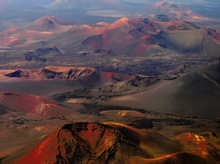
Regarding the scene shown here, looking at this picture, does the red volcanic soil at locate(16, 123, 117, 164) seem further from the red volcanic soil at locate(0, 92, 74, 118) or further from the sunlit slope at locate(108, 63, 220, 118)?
the sunlit slope at locate(108, 63, 220, 118)

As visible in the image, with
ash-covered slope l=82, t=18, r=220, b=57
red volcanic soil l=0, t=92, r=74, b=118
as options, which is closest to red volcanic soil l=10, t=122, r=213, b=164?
red volcanic soil l=0, t=92, r=74, b=118

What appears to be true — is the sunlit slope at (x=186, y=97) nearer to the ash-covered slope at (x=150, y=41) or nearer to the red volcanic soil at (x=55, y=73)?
the red volcanic soil at (x=55, y=73)

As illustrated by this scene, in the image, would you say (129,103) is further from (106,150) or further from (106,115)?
(106,150)

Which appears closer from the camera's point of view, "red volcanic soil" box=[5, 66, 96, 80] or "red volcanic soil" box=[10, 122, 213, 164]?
"red volcanic soil" box=[10, 122, 213, 164]

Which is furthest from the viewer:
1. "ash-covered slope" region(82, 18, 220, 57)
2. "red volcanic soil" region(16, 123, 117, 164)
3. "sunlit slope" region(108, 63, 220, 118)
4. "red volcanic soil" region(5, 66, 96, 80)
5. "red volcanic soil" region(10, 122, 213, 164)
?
"ash-covered slope" region(82, 18, 220, 57)

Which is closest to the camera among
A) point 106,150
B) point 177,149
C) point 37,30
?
point 106,150

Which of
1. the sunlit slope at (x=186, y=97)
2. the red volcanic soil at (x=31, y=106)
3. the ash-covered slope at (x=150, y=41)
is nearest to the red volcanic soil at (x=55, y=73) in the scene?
the sunlit slope at (x=186, y=97)

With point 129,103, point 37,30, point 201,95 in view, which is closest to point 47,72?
point 129,103
